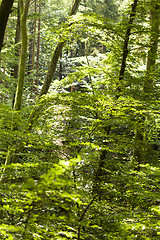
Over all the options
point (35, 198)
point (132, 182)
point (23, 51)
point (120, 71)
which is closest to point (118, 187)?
point (132, 182)

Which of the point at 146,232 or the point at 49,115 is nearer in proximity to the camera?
the point at 146,232

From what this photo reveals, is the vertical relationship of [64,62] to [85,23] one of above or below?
above

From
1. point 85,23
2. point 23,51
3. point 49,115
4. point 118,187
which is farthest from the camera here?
point 23,51

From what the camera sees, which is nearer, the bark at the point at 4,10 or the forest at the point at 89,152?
the forest at the point at 89,152

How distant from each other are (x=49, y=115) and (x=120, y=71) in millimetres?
1913

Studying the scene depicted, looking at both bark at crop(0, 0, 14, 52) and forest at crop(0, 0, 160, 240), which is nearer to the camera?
forest at crop(0, 0, 160, 240)

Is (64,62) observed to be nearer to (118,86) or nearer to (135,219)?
(118,86)

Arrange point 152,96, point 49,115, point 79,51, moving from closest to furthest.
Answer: point 49,115
point 152,96
point 79,51

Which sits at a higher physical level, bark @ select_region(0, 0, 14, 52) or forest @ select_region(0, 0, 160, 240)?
bark @ select_region(0, 0, 14, 52)

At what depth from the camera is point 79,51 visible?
2420cm

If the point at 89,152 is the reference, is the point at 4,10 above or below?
above

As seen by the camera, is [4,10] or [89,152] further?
[89,152]

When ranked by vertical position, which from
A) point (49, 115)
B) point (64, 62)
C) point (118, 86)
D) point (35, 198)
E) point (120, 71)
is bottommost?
point (35, 198)

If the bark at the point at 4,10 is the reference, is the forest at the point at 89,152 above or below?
below
